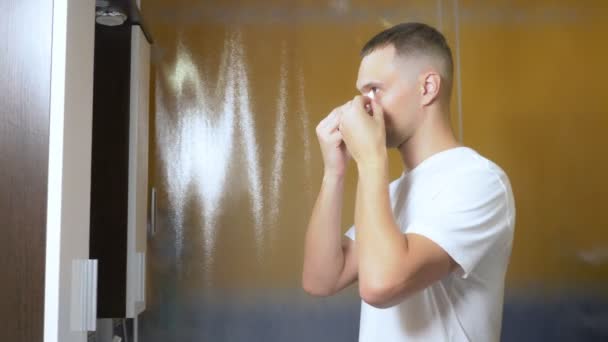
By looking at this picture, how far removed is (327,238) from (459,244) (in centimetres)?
34

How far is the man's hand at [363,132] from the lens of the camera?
1.03m

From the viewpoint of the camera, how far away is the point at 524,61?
252 cm

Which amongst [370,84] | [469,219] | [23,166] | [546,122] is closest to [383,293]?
[469,219]

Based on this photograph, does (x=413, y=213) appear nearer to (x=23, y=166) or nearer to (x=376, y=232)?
(x=376, y=232)

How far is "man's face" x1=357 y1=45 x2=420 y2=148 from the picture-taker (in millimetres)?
1150

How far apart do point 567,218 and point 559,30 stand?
0.76 meters

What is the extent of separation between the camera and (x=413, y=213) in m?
1.07

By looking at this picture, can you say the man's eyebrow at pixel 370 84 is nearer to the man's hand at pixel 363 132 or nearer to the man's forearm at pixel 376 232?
the man's hand at pixel 363 132

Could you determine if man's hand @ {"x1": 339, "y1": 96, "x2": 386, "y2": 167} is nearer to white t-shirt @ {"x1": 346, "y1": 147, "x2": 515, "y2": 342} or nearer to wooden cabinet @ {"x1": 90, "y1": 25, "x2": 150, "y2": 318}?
white t-shirt @ {"x1": 346, "y1": 147, "x2": 515, "y2": 342}

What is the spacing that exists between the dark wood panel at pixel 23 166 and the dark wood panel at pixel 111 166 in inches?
25.4

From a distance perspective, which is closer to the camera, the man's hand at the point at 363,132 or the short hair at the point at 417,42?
the man's hand at the point at 363,132

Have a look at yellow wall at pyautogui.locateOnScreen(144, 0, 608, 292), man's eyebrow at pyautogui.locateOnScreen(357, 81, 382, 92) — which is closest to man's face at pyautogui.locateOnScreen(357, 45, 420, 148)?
man's eyebrow at pyautogui.locateOnScreen(357, 81, 382, 92)

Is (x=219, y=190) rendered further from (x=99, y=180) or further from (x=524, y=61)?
(x=524, y=61)

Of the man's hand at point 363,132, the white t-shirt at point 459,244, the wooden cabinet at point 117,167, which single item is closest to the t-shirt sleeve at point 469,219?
the white t-shirt at point 459,244
